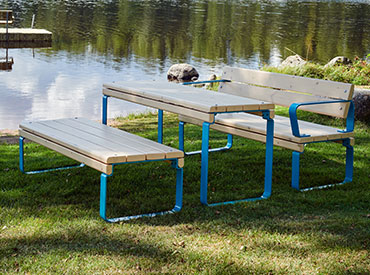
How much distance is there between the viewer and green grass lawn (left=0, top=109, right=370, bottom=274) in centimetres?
385

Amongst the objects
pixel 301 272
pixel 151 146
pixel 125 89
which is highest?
pixel 125 89

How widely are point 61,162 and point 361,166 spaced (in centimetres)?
345

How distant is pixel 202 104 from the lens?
16.5ft

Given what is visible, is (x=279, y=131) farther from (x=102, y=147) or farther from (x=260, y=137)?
(x=102, y=147)

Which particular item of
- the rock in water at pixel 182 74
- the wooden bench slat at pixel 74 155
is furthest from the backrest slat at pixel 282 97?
the rock in water at pixel 182 74

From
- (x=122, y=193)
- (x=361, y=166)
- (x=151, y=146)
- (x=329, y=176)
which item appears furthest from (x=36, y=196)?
(x=361, y=166)

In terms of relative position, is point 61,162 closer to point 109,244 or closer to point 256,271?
point 109,244

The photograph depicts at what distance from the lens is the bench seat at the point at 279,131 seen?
5.65m

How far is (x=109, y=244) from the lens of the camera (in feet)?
13.5

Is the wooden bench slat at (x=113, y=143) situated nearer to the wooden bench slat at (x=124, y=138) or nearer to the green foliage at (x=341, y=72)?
the wooden bench slat at (x=124, y=138)

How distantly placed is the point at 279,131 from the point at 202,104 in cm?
123

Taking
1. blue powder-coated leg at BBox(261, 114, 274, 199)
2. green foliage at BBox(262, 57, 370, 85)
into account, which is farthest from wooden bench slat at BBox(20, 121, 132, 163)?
green foliage at BBox(262, 57, 370, 85)

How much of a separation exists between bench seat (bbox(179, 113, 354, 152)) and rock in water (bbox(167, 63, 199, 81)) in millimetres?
11079

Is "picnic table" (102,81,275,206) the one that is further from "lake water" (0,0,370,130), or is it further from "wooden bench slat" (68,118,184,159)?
"lake water" (0,0,370,130)
